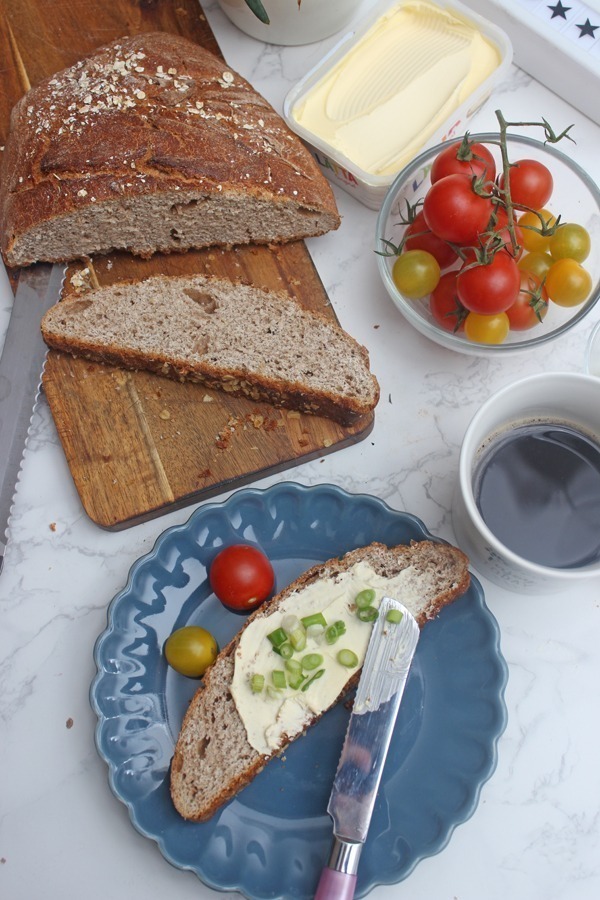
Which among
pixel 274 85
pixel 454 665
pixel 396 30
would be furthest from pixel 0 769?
pixel 396 30

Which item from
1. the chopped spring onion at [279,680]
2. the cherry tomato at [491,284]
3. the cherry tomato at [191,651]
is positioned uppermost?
the cherry tomato at [491,284]

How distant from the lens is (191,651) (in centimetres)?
203

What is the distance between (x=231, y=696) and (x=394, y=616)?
1.50 ft

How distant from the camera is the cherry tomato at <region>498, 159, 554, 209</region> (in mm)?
2143

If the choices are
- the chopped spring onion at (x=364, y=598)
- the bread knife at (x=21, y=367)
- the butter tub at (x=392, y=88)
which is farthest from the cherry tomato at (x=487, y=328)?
the bread knife at (x=21, y=367)

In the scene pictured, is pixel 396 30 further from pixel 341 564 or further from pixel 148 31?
pixel 341 564

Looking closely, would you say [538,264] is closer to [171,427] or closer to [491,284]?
[491,284]

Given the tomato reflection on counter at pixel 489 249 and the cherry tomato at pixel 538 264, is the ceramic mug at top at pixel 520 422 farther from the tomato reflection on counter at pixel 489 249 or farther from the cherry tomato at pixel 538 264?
the cherry tomato at pixel 538 264

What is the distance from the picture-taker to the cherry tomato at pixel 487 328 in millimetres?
2152

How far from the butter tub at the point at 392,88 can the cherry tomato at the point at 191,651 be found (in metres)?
1.36

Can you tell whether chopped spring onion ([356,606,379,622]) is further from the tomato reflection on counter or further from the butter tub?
the butter tub

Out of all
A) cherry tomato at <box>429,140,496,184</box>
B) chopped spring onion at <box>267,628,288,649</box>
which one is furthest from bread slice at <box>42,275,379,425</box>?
chopped spring onion at <box>267,628,288,649</box>

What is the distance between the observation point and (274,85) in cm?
262

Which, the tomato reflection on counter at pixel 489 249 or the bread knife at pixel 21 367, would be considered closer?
the tomato reflection on counter at pixel 489 249
